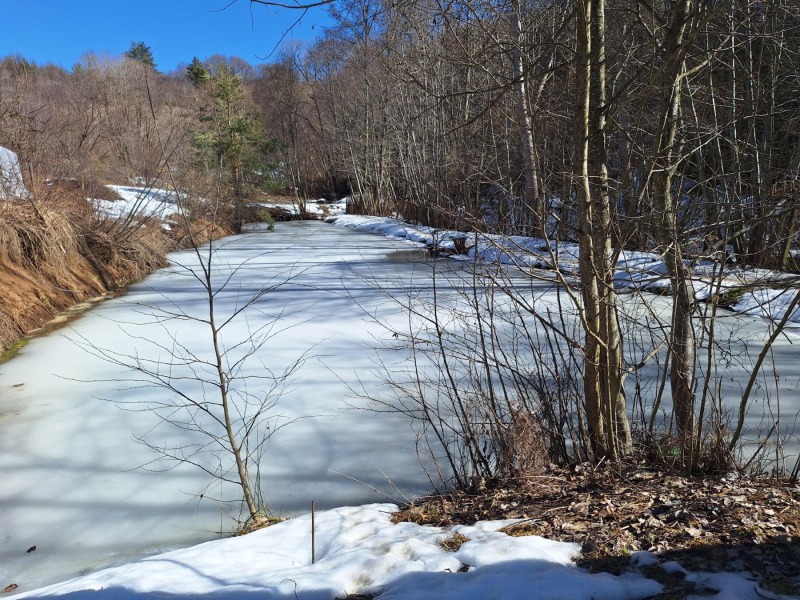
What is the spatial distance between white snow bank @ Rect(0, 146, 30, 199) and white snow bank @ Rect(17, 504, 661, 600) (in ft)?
26.3

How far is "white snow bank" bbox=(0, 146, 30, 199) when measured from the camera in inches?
343

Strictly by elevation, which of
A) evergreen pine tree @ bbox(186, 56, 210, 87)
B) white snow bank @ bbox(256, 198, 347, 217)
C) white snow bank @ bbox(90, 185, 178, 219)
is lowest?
white snow bank @ bbox(90, 185, 178, 219)

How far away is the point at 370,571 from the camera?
238cm

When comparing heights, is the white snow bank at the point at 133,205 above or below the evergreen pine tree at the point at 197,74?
below

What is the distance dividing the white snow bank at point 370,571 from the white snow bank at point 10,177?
26.3 ft

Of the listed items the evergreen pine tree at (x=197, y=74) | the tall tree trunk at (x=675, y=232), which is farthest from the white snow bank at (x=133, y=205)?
the evergreen pine tree at (x=197, y=74)

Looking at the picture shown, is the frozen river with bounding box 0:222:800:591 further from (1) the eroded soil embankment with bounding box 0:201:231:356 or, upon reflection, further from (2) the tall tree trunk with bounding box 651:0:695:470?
(1) the eroded soil embankment with bounding box 0:201:231:356

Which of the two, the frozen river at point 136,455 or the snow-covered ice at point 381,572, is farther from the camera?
the frozen river at point 136,455

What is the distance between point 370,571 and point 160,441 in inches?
100

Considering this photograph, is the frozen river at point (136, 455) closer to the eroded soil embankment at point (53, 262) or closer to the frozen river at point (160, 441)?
the frozen river at point (160, 441)

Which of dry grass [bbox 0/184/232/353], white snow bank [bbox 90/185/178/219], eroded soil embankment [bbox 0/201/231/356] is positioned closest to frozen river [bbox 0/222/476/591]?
eroded soil embankment [bbox 0/201/231/356]

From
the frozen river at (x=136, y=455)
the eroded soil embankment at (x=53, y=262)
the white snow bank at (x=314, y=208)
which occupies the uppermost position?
the white snow bank at (x=314, y=208)

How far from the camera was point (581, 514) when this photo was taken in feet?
8.45

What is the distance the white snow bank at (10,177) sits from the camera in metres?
8.70
